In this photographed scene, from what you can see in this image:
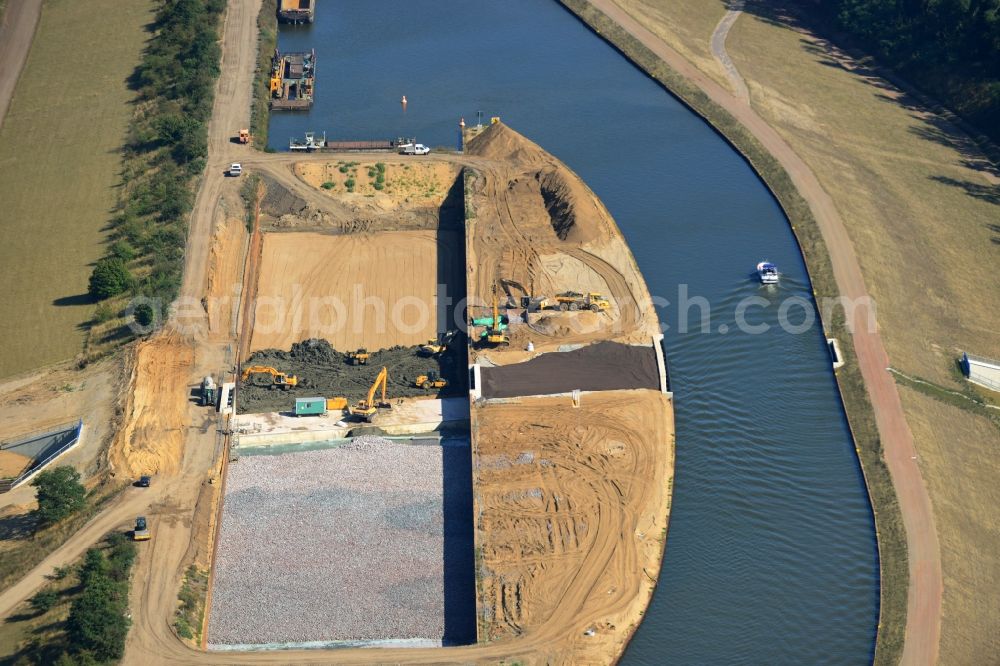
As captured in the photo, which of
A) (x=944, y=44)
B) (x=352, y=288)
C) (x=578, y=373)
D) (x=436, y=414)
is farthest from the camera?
(x=944, y=44)

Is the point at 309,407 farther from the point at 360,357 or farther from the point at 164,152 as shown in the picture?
the point at 164,152

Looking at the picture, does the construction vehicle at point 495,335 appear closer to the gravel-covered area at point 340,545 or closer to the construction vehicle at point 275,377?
the gravel-covered area at point 340,545

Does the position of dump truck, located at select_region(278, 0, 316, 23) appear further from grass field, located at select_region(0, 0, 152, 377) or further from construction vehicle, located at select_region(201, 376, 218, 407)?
construction vehicle, located at select_region(201, 376, 218, 407)

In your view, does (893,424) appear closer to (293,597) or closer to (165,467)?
(293,597)

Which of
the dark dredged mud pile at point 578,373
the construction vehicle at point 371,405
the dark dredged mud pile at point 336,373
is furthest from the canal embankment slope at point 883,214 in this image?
the construction vehicle at point 371,405

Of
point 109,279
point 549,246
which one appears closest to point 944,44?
point 549,246

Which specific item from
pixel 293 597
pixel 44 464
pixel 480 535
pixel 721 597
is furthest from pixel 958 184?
pixel 44 464
